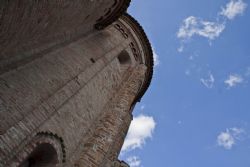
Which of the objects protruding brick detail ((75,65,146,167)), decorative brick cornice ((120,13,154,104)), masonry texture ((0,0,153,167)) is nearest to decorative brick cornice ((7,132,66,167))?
masonry texture ((0,0,153,167))

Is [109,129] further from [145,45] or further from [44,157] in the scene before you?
[145,45]

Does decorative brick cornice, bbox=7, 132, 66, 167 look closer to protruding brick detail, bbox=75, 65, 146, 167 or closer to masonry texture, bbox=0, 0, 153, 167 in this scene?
masonry texture, bbox=0, 0, 153, 167

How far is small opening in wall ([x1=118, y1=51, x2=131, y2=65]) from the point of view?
14.6 m

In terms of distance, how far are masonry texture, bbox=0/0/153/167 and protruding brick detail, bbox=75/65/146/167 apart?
0.08ft

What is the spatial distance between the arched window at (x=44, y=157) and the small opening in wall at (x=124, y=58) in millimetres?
6915

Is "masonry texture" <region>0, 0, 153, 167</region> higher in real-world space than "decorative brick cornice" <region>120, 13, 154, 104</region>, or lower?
lower

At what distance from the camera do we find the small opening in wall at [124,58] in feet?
48.0

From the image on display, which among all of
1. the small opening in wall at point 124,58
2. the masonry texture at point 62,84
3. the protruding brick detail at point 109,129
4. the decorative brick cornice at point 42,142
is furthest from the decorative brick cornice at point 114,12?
the decorative brick cornice at point 42,142

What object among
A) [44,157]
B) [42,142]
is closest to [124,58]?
[44,157]

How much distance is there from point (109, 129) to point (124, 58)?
467cm

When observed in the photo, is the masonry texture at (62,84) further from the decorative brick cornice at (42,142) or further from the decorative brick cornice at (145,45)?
the decorative brick cornice at (145,45)

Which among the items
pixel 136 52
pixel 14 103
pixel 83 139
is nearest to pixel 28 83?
pixel 14 103

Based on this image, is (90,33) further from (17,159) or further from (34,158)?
(17,159)

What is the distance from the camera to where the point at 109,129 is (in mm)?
10805
